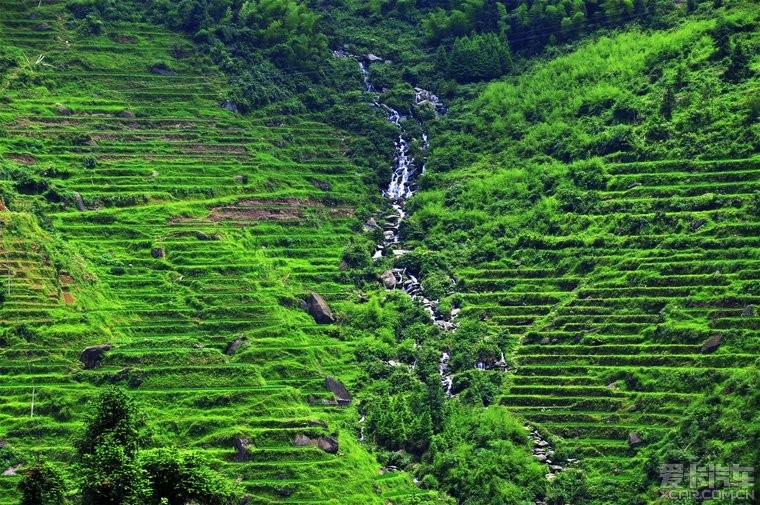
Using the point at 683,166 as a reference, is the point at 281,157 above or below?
below

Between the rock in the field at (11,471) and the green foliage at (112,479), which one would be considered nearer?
the green foliage at (112,479)

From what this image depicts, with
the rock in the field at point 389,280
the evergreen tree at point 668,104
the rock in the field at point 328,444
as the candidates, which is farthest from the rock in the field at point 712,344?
the evergreen tree at point 668,104

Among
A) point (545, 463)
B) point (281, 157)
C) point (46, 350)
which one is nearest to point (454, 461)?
point (545, 463)

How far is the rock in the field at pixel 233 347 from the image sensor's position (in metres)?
77.1

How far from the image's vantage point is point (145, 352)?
75.3 m

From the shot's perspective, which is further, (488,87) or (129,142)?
(488,87)

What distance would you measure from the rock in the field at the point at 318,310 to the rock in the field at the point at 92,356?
1097cm

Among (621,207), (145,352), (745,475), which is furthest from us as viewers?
(621,207)

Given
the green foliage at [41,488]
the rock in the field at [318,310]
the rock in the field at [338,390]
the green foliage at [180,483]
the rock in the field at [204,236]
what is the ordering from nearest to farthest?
the green foliage at [41,488] < the green foliage at [180,483] < the rock in the field at [338,390] < the rock in the field at [318,310] < the rock in the field at [204,236]

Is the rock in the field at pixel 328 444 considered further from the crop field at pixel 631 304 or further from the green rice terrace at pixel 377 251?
the crop field at pixel 631 304

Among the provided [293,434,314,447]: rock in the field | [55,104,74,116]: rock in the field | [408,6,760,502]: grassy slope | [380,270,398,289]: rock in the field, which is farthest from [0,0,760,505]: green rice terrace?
[380,270,398,289]: rock in the field

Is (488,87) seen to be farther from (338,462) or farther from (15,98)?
(338,462)

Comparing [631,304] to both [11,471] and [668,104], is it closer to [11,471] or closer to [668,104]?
[668,104]

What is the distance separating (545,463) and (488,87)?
3433cm
